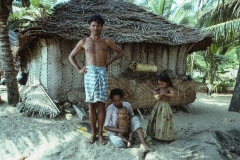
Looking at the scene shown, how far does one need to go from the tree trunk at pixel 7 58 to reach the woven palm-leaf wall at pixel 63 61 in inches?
20.2

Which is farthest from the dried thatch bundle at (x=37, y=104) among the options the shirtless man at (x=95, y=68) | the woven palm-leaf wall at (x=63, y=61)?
the shirtless man at (x=95, y=68)

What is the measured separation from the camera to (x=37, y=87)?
5516 mm

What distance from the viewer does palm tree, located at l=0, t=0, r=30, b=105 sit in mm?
5429

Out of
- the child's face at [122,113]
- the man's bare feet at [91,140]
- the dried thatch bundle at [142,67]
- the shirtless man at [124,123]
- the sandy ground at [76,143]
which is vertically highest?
the dried thatch bundle at [142,67]

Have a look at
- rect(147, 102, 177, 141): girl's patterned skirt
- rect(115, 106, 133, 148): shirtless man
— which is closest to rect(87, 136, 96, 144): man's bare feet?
rect(115, 106, 133, 148): shirtless man

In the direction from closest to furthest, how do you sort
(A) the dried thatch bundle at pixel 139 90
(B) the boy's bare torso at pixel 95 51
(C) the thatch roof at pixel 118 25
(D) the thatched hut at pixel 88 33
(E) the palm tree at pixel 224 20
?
(B) the boy's bare torso at pixel 95 51 < (C) the thatch roof at pixel 118 25 < (D) the thatched hut at pixel 88 33 < (A) the dried thatch bundle at pixel 139 90 < (E) the palm tree at pixel 224 20

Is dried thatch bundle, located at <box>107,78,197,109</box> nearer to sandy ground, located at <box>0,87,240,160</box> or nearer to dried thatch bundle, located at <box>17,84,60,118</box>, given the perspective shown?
sandy ground, located at <box>0,87,240,160</box>

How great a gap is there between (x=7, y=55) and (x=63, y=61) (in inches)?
53.8

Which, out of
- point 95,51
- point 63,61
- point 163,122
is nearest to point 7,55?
point 63,61

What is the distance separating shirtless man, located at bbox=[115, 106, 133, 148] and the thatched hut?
2.14 meters

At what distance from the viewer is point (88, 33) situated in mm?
5293

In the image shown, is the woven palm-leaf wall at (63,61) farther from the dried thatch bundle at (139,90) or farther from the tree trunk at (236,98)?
the tree trunk at (236,98)

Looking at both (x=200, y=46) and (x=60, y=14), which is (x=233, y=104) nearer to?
(x=200, y=46)

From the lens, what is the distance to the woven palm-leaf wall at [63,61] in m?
5.46
